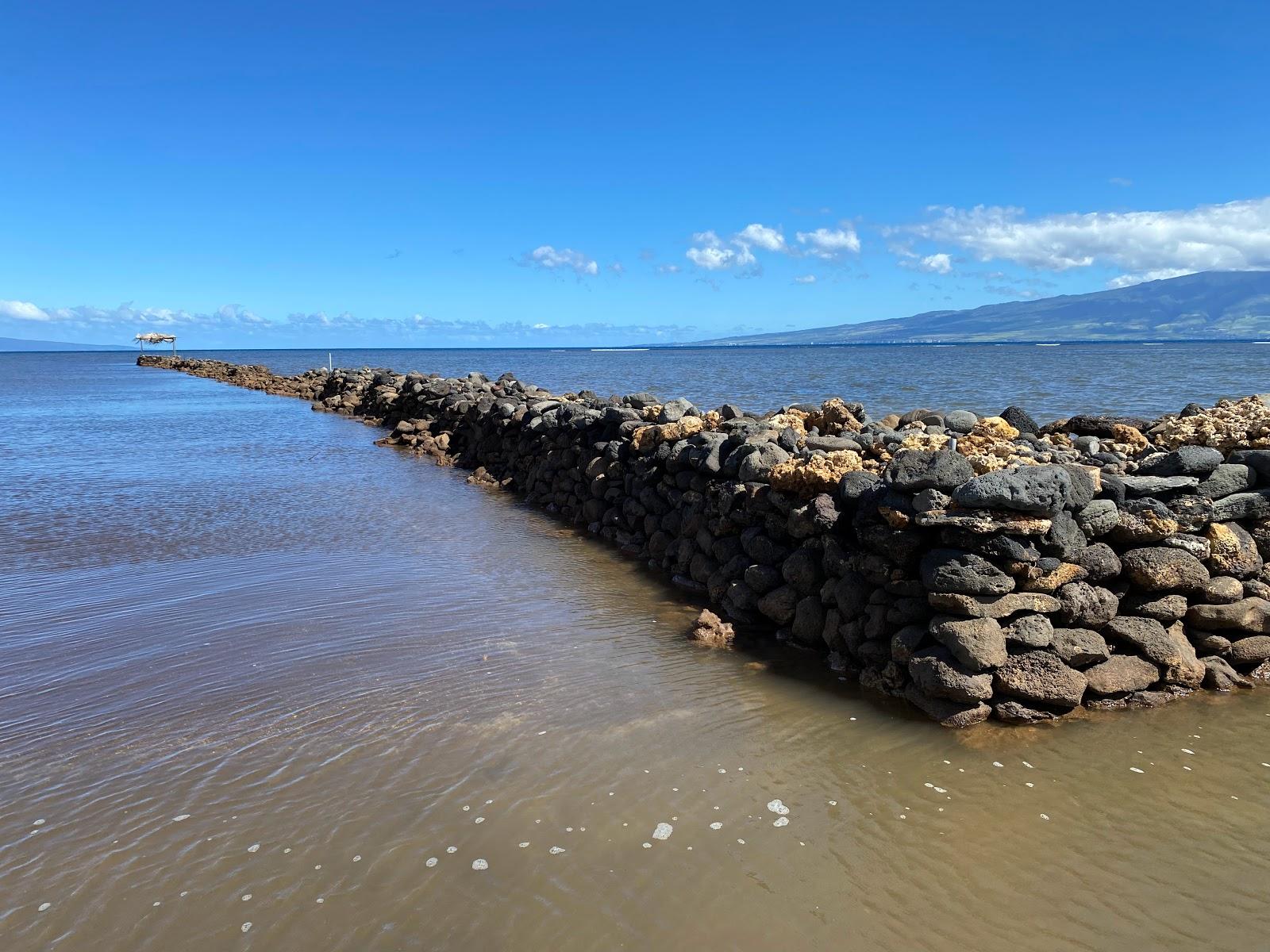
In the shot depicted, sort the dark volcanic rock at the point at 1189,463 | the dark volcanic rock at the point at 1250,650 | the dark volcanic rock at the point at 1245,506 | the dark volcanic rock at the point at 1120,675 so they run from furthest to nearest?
the dark volcanic rock at the point at 1189,463, the dark volcanic rock at the point at 1245,506, the dark volcanic rock at the point at 1250,650, the dark volcanic rock at the point at 1120,675

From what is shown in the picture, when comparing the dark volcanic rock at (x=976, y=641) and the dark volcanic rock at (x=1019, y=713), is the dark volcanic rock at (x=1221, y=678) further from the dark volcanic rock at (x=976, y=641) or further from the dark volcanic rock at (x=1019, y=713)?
the dark volcanic rock at (x=976, y=641)

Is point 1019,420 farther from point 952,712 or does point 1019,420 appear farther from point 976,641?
point 952,712

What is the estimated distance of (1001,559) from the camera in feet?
19.3

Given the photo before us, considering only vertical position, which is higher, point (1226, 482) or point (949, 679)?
point (1226, 482)

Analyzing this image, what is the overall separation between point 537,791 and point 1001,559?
3.50m

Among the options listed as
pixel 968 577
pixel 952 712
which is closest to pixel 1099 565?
pixel 968 577

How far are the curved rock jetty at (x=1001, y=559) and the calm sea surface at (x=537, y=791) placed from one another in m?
0.37

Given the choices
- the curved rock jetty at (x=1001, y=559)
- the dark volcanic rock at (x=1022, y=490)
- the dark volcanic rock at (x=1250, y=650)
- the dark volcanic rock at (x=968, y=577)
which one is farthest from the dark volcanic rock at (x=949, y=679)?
the dark volcanic rock at (x=1250, y=650)

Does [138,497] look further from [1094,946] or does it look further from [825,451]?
[1094,946]

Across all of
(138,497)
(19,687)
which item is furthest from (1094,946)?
(138,497)

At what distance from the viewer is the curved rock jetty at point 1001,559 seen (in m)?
5.84

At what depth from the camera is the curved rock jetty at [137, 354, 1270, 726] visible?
5.84 metres

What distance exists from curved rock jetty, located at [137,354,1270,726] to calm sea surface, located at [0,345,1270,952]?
37cm

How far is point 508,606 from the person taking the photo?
8516 millimetres
